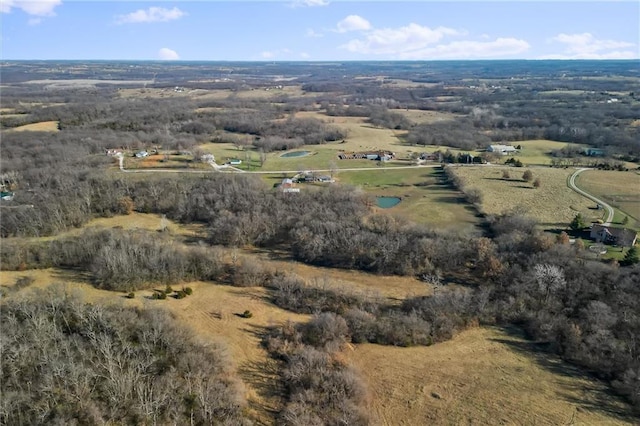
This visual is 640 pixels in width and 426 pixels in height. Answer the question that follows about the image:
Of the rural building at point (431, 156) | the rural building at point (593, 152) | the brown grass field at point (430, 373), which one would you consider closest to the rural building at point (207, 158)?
the rural building at point (431, 156)

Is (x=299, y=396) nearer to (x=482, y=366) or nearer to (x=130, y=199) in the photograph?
(x=482, y=366)

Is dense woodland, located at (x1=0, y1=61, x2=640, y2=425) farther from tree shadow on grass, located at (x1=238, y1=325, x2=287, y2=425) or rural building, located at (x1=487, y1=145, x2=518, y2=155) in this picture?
rural building, located at (x1=487, y1=145, x2=518, y2=155)

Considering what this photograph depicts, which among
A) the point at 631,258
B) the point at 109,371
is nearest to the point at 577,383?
the point at 631,258

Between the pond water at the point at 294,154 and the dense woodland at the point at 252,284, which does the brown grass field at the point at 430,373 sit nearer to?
the dense woodland at the point at 252,284

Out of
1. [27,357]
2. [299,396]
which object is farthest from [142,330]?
[299,396]

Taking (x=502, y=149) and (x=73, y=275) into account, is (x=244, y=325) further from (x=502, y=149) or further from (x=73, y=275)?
(x=502, y=149)

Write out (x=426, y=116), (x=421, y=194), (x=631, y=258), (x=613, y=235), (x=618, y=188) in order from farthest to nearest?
(x=426, y=116), (x=421, y=194), (x=618, y=188), (x=613, y=235), (x=631, y=258)

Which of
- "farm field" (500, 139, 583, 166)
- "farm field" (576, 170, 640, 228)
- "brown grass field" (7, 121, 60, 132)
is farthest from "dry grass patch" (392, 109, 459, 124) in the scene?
"brown grass field" (7, 121, 60, 132)
